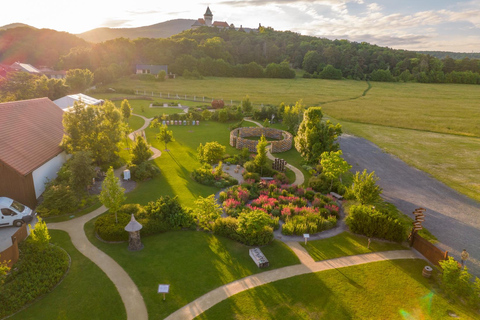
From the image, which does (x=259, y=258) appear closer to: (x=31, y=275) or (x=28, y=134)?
(x=31, y=275)

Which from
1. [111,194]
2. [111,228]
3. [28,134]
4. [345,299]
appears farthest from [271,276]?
[28,134]

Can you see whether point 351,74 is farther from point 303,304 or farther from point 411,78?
point 303,304

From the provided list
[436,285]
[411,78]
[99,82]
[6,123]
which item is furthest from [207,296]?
[411,78]

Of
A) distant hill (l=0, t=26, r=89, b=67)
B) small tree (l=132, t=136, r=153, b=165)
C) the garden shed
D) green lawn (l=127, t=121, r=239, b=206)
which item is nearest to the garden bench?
green lawn (l=127, t=121, r=239, b=206)

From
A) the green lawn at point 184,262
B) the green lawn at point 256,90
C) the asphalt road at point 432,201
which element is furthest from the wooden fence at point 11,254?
the green lawn at point 256,90

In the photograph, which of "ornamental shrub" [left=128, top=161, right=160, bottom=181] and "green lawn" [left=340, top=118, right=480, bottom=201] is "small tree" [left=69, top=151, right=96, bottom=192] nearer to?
"ornamental shrub" [left=128, top=161, right=160, bottom=181]

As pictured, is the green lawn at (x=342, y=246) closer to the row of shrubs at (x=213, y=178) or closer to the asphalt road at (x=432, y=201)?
the asphalt road at (x=432, y=201)
